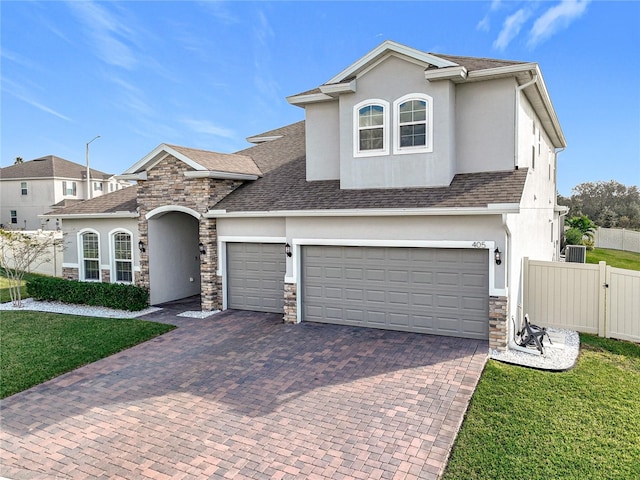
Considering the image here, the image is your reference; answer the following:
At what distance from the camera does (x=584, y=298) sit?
11.1 m

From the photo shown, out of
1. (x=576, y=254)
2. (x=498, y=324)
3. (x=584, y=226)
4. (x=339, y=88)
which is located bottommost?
(x=498, y=324)

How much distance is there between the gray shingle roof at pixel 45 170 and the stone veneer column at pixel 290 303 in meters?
39.5

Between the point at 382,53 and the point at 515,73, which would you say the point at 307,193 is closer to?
the point at 382,53

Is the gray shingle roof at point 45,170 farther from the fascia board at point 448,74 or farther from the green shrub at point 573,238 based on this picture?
the green shrub at point 573,238

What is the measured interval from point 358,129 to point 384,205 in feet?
8.33

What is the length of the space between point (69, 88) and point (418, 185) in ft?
77.8

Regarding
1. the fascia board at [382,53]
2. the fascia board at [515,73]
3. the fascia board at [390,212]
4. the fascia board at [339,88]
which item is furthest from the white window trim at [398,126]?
the fascia board at [390,212]

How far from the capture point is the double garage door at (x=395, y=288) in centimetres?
1046

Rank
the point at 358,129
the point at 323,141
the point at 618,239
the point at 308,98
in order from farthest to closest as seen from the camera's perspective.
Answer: the point at 618,239 < the point at 323,141 < the point at 308,98 < the point at 358,129

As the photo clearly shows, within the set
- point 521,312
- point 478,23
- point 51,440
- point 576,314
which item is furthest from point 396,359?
point 478,23

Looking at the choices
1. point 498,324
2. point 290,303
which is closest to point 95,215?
point 290,303

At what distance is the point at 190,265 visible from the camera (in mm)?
16938

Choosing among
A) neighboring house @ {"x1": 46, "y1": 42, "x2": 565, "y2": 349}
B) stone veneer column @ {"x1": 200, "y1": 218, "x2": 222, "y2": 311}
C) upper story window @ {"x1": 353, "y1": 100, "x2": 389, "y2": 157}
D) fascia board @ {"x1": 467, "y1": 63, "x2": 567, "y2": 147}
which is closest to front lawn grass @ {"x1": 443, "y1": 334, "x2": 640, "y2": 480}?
neighboring house @ {"x1": 46, "y1": 42, "x2": 565, "y2": 349}

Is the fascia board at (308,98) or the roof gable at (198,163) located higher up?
the fascia board at (308,98)
